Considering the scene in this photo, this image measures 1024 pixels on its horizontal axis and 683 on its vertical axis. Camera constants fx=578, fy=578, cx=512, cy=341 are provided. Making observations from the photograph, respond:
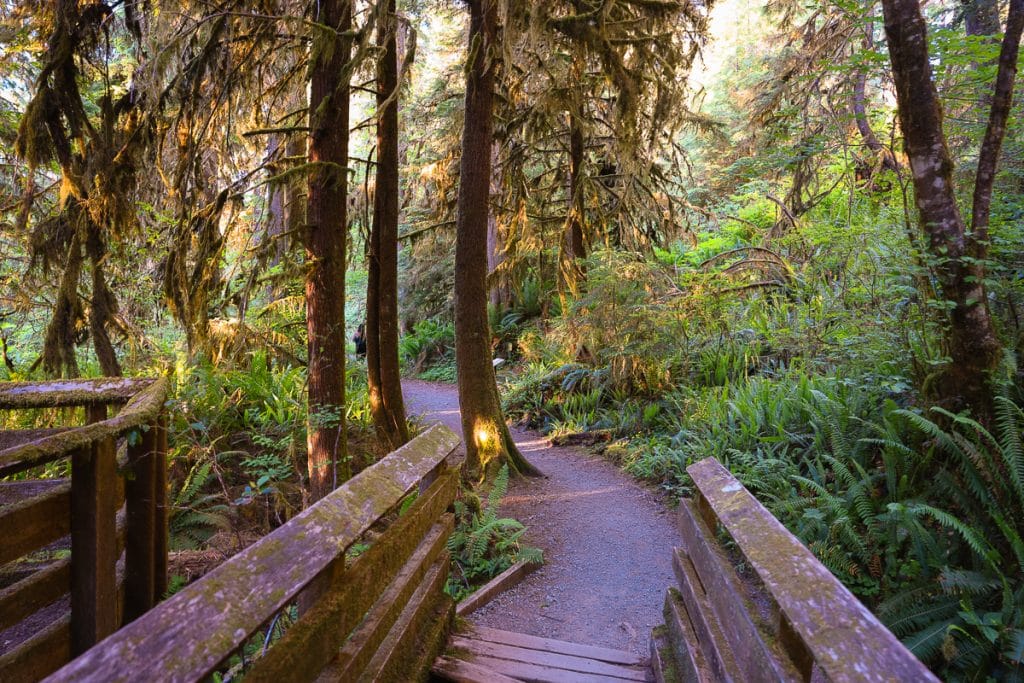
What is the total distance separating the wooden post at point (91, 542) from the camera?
2.48 m

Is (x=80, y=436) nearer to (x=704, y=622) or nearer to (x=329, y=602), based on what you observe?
(x=329, y=602)

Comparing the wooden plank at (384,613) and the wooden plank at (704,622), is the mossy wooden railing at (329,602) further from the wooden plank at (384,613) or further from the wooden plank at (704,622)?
the wooden plank at (704,622)

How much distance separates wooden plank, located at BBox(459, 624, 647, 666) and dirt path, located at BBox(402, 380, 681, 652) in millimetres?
808

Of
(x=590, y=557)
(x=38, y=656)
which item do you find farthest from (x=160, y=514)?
(x=590, y=557)

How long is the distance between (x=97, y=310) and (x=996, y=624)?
28.9 feet

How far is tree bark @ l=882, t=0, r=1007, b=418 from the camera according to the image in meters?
4.77

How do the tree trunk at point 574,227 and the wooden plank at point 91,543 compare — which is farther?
the tree trunk at point 574,227

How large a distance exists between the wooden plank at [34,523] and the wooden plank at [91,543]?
0.14 feet

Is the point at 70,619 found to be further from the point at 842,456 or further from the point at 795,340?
the point at 795,340

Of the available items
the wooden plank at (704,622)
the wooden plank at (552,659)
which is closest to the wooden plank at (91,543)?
the wooden plank at (552,659)

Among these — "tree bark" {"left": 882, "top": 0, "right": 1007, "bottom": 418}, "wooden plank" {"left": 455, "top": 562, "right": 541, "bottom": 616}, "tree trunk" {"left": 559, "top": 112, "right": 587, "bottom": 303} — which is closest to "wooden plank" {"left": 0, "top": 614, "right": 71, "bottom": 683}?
"wooden plank" {"left": 455, "top": 562, "right": 541, "bottom": 616}

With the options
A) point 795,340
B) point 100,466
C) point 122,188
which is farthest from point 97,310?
point 795,340

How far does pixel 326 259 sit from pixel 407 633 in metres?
4.56

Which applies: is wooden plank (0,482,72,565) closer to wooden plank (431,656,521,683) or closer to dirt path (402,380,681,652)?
wooden plank (431,656,521,683)
